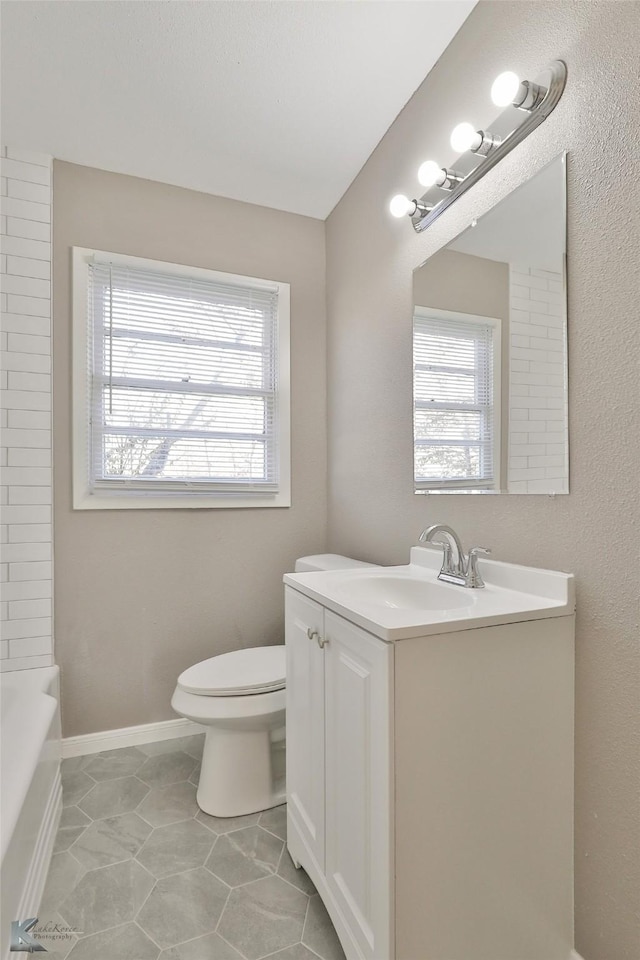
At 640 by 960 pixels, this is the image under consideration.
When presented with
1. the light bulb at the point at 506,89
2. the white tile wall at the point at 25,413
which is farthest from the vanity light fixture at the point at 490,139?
the white tile wall at the point at 25,413

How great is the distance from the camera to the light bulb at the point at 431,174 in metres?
1.52

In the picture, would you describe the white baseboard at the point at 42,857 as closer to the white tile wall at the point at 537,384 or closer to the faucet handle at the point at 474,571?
the faucet handle at the point at 474,571

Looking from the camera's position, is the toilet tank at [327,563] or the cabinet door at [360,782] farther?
the toilet tank at [327,563]

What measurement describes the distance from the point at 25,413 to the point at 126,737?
1.45m

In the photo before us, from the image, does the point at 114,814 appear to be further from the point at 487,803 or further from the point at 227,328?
the point at 227,328

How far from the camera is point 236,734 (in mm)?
1746

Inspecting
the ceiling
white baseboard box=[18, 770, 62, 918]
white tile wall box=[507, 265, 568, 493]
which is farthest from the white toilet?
the ceiling

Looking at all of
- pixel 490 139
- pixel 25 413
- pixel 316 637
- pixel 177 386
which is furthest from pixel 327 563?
pixel 490 139

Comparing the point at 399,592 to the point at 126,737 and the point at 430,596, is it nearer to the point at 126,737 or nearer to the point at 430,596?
the point at 430,596

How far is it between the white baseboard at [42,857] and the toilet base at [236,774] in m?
0.47

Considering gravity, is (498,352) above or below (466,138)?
below

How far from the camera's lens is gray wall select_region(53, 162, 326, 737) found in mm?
2143

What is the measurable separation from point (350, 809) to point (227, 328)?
203cm

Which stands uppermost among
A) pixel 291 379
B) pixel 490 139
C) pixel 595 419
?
pixel 490 139
